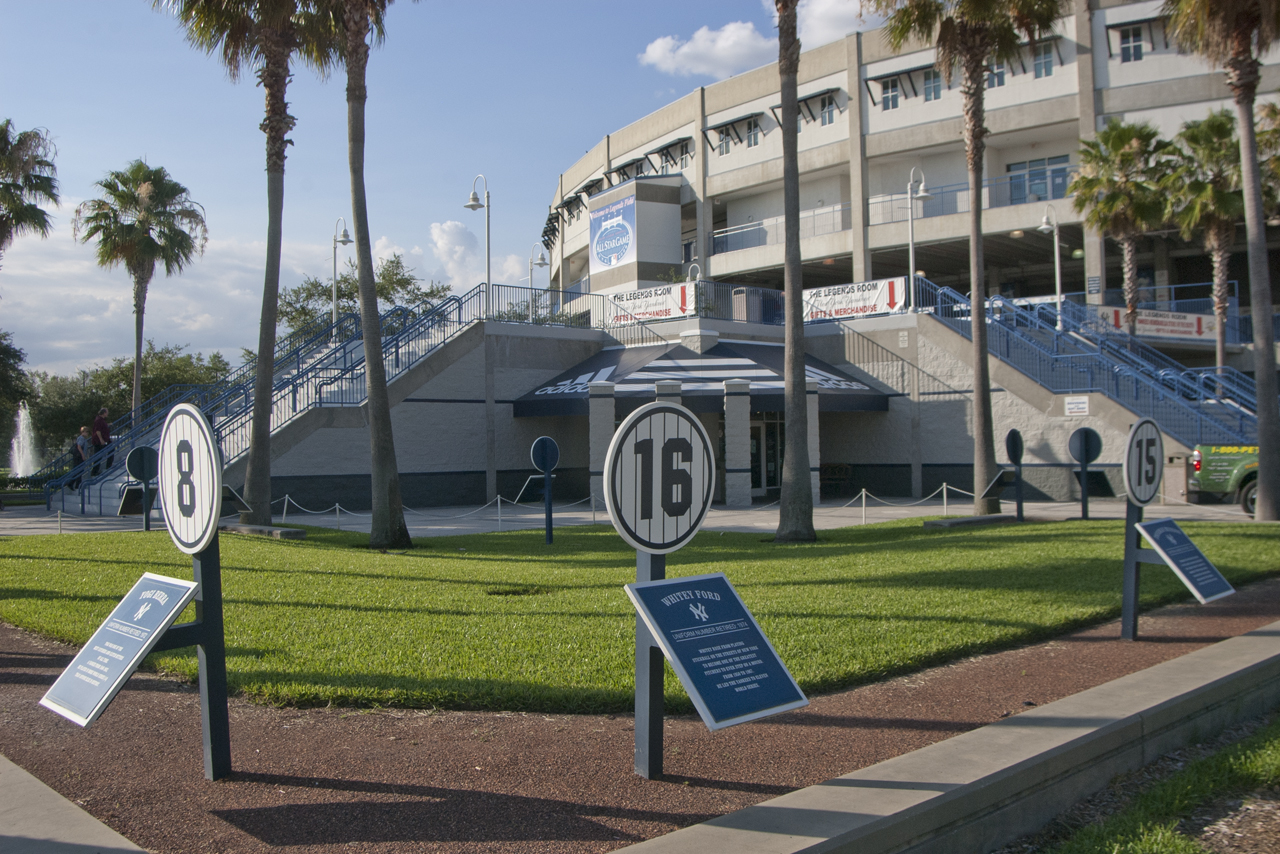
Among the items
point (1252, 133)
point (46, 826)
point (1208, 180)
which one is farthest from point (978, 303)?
point (46, 826)

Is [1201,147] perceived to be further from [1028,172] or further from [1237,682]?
[1237,682]

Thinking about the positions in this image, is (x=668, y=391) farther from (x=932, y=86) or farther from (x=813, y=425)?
(x=932, y=86)

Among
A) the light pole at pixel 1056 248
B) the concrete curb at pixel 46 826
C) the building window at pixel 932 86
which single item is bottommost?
the concrete curb at pixel 46 826

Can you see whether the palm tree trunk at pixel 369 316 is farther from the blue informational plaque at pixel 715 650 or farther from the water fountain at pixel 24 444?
the water fountain at pixel 24 444

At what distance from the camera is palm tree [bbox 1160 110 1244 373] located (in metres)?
27.8

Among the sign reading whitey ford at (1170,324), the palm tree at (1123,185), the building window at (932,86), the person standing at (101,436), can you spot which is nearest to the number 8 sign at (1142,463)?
the person standing at (101,436)

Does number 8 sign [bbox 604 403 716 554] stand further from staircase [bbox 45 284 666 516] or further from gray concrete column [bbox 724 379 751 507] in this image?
gray concrete column [bbox 724 379 751 507]

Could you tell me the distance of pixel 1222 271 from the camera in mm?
29750

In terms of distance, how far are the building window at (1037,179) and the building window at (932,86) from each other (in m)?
4.69

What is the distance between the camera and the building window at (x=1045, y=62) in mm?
38062

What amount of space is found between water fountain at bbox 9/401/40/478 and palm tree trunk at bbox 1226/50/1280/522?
4710cm

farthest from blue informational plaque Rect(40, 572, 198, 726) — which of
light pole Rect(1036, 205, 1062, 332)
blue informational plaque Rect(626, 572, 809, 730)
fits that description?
light pole Rect(1036, 205, 1062, 332)

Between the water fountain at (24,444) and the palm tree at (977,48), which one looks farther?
the water fountain at (24,444)

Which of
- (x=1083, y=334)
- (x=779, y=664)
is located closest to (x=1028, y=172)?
(x=1083, y=334)
